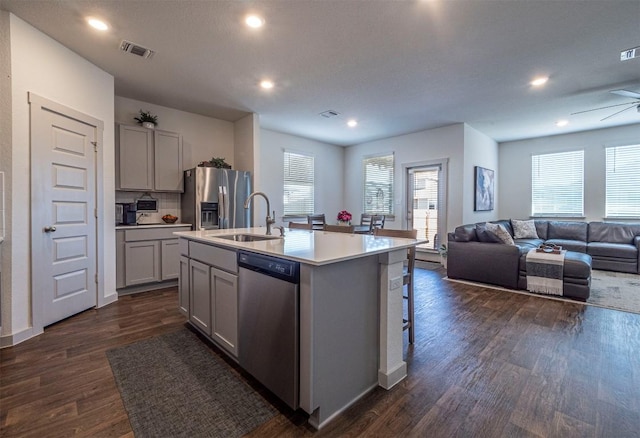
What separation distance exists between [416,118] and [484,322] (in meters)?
3.64

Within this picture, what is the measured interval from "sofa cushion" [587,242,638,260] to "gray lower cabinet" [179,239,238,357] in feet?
21.0

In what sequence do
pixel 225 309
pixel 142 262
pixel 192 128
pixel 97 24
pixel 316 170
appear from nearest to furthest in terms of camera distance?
pixel 225 309 < pixel 97 24 < pixel 142 262 < pixel 192 128 < pixel 316 170

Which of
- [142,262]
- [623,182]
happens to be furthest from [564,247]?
[142,262]

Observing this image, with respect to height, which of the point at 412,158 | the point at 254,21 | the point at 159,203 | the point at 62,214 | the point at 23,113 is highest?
the point at 254,21

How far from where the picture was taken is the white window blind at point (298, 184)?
6.28m

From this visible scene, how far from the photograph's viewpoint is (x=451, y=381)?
1.93 metres

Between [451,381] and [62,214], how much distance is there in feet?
12.5

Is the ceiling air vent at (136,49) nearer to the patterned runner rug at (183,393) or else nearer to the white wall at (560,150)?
the patterned runner rug at (183,393)

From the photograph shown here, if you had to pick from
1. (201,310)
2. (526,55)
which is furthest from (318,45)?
(201,310)

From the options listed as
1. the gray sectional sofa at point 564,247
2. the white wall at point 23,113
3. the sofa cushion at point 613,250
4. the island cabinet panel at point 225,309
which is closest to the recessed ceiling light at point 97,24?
the white wall at point 23,113

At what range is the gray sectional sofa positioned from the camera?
3621 millimetres

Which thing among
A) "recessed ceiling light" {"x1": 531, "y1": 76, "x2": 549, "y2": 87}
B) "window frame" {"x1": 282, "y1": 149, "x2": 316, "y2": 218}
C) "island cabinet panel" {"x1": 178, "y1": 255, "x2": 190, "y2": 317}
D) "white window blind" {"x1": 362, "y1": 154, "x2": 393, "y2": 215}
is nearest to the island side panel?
"island cabinet panel" {"x1": 178, "y1": 255, "x2": 190, "y2": 317}

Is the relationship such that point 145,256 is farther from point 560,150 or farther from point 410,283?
point 560,150

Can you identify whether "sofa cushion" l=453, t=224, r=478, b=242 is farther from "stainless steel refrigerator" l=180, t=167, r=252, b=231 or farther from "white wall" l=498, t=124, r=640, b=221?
"stainless steel refrigerator" l=180, t=167, r=252, b=231
